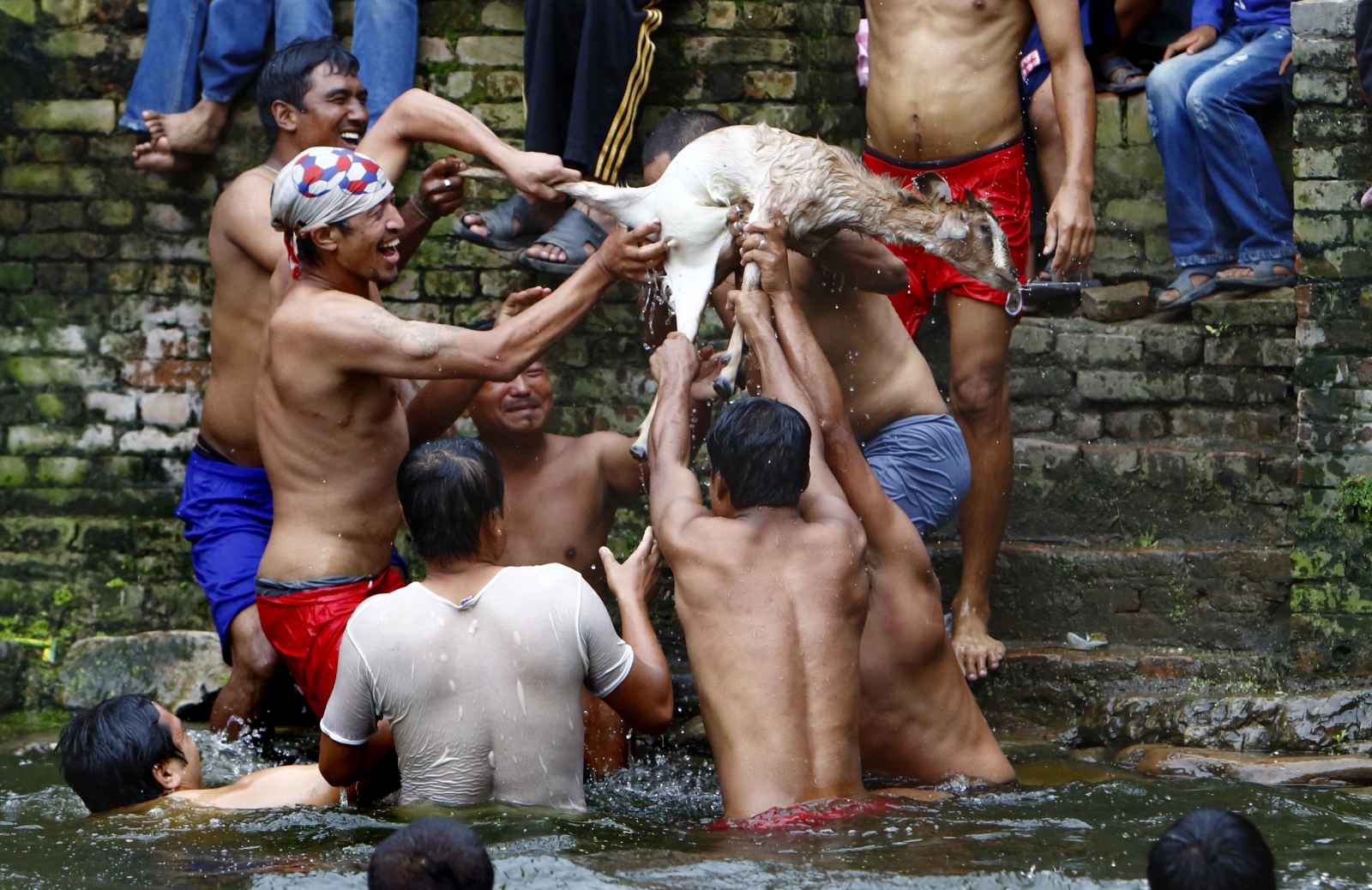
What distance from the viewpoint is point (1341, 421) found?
527 centimetres

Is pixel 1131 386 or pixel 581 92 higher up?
pixel 581 92

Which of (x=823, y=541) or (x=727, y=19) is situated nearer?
(x=823, y=541)

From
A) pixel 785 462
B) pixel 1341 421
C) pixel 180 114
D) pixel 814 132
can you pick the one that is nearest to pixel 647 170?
pixel 814 132

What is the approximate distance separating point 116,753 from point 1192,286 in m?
4.47

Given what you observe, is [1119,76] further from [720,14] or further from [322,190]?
[322,190]

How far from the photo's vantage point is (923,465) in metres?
4.88

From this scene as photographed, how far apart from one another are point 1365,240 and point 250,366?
12.7 ft

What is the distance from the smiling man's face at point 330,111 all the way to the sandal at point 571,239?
0.93 metres

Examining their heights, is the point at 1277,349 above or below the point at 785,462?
above

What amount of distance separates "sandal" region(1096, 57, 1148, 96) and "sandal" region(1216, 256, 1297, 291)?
933mm

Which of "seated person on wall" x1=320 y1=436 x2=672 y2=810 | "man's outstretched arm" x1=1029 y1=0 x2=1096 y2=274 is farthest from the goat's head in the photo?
"seated person on wall" x1=320 y1=436 x2=672 y2=810

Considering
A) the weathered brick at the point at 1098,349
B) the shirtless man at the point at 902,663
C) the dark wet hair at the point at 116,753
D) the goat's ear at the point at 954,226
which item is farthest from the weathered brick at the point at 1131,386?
the dark wet hair at the point at 116,753

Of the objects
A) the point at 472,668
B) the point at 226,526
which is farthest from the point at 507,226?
the point at 472,668

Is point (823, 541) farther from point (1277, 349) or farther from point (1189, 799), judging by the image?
point (1277, 349)
